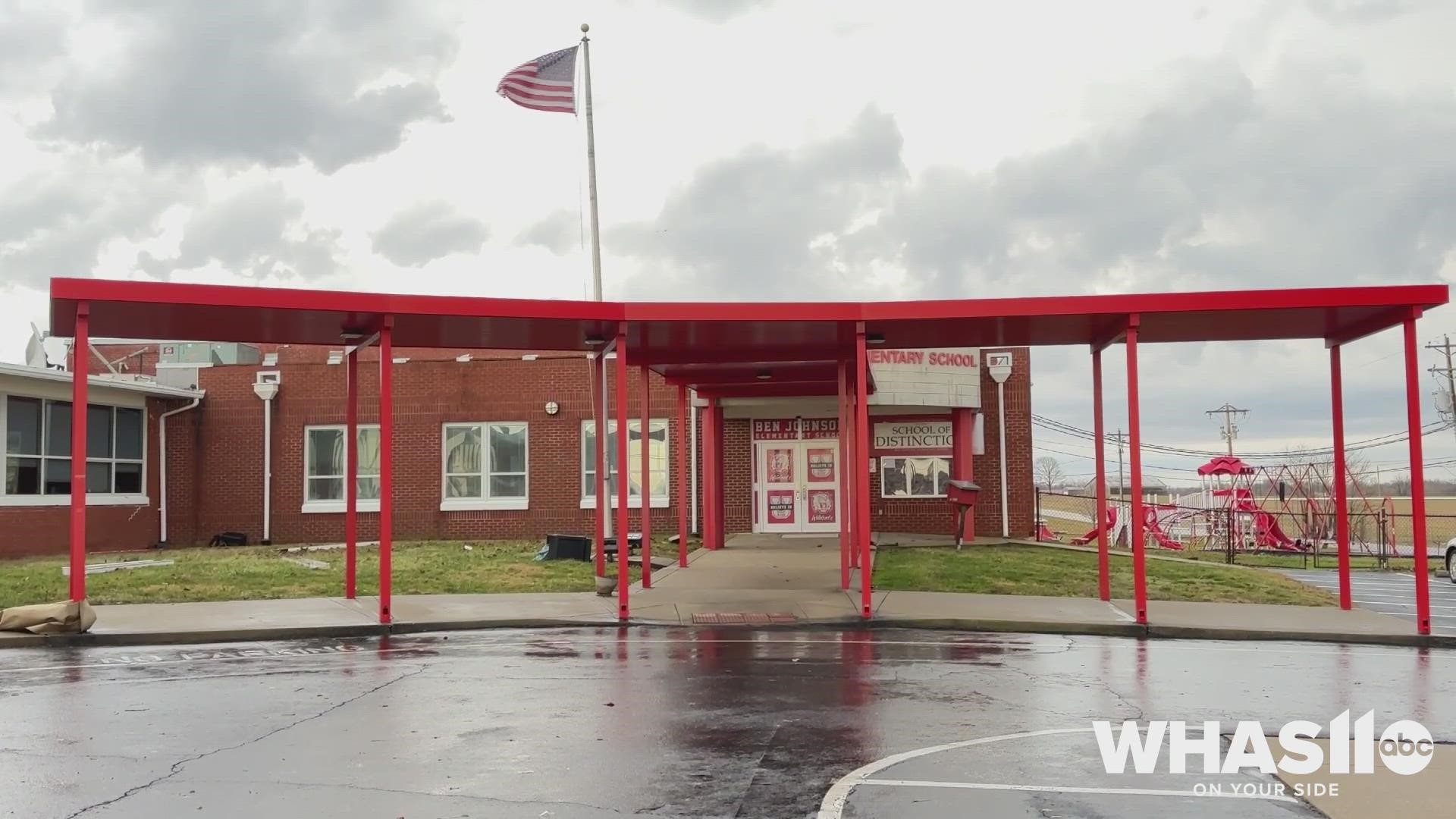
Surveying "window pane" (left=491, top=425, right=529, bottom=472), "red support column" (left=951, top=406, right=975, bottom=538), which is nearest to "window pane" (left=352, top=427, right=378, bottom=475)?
"window pane" (left=491, top=425, right=529, bottom=472)

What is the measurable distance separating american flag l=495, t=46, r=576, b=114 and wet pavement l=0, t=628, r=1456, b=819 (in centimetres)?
1241

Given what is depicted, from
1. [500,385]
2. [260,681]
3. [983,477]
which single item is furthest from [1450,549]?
[260,681]

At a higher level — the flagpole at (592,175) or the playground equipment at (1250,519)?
the flagpole at (592,175)

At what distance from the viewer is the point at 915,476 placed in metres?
26.9

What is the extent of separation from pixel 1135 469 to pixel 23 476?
20364 mm

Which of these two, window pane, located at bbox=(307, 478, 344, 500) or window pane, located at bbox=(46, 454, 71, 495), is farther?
window pane, located at bbox=(307, 478, 344, 500)

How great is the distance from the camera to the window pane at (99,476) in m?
24.8

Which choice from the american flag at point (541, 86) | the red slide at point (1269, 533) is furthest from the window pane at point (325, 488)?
the red slide at point (1269, 533)

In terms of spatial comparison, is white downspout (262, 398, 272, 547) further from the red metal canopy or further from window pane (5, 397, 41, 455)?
the red metal canopy

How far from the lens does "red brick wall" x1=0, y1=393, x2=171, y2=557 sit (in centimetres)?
2259

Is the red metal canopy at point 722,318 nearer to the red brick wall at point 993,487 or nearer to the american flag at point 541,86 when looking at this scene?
the american flag at point 541,86

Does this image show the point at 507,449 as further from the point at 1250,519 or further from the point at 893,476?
the point at 1250,519

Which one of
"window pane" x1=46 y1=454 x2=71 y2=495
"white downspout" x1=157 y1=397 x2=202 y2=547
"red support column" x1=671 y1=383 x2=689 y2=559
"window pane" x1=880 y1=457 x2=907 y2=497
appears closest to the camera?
"red support column" x1=671 y1=383 x2=689 y2=559

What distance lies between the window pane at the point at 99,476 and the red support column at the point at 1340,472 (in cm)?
2282
